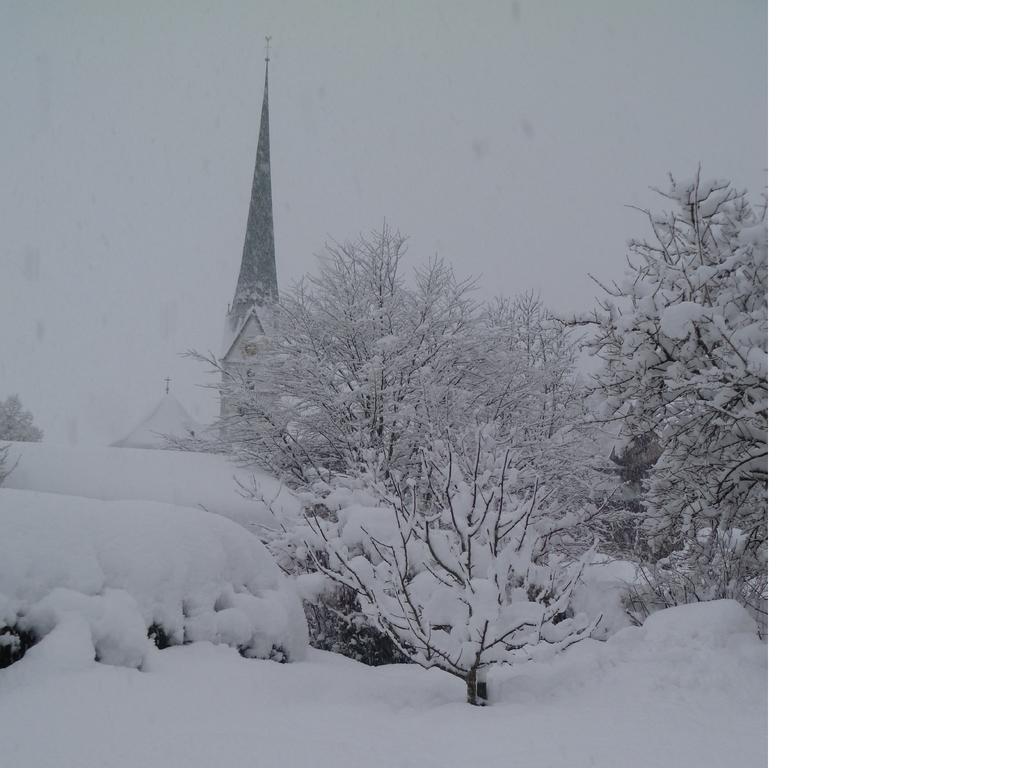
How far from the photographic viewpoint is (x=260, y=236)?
2387mm

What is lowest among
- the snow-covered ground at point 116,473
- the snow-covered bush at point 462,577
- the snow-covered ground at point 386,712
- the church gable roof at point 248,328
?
the snow-covered ground at point 386,712

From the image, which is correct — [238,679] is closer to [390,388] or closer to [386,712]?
[386,712]

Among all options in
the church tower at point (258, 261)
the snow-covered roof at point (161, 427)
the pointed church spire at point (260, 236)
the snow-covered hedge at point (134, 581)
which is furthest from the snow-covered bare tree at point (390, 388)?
the snow-covered roof at point (161, 427)

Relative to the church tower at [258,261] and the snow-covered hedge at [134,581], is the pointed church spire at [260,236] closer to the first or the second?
the church tower at [258,261]

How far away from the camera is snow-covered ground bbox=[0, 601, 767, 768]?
1.44 meters

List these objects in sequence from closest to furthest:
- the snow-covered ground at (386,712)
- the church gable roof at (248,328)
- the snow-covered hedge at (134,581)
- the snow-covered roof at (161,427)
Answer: the snow-covered ground at (386,712) < the snow-covered hedge at (134,581) < the snow-covered roof at (161,427) < the church gable roof at (248,328)

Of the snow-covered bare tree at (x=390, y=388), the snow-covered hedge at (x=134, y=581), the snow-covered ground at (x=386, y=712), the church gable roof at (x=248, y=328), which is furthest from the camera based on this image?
the snow-covered bare tree at (x=390, y=388)

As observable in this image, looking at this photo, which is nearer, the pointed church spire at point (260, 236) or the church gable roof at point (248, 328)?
the pointed church spire at point (260, 236)

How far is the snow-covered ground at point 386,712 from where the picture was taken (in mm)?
1440

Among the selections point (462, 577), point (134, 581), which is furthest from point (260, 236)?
point (462, 577)

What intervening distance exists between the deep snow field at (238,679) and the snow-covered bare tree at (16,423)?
0.05 metres
